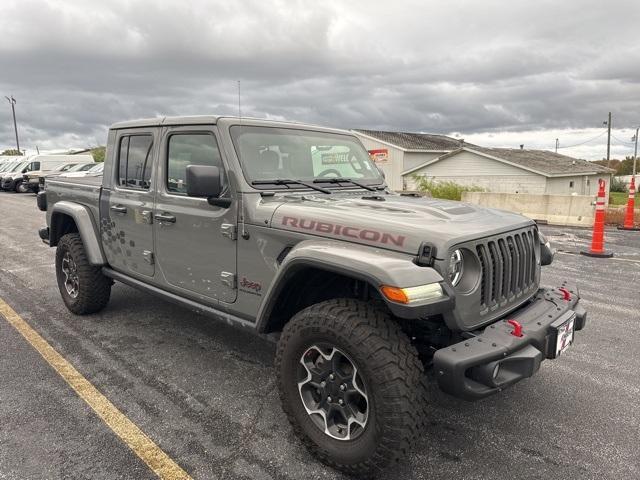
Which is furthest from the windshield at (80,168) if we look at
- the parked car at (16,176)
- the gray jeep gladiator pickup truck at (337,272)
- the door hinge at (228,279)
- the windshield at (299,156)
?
the door hinge at (228,279)

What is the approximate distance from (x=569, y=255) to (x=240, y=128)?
707 centimetres

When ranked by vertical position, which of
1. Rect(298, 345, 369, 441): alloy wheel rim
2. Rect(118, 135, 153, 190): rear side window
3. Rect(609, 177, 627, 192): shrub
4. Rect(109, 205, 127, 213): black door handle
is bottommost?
Rect(609, 177, 627, 192): shrub

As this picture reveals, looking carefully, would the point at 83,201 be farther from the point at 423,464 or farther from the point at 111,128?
the point at 423,464

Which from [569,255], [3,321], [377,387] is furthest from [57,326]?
[569,255]

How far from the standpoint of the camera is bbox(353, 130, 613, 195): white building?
31000mm

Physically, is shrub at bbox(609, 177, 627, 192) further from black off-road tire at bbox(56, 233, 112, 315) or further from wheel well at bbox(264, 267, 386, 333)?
wheel well at bbox(264, 267, 386, 333)

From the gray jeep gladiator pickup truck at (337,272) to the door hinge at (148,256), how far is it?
4 cm

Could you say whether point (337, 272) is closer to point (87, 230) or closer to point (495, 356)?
point (495, 356)

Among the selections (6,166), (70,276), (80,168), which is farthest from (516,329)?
(6,166)

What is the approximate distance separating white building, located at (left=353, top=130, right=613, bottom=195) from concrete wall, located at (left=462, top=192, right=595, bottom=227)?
16.0 metres

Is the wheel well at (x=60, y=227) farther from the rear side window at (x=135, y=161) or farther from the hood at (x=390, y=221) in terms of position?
the hood at (x=390, y=221)

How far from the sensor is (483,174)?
32781mm

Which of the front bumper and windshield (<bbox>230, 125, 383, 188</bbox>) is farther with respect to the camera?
windshield (<bbox>230, 125, 383, 188</bbox>)

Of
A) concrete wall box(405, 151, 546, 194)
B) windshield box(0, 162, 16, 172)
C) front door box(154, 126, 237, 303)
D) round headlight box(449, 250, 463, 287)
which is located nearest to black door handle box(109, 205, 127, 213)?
front door box(154, 126, 237, 303)
